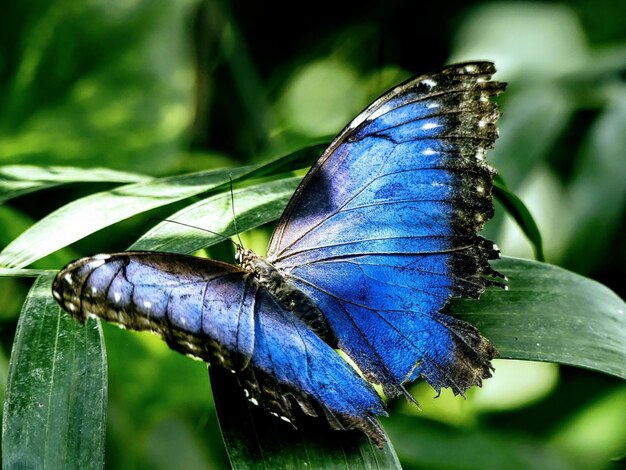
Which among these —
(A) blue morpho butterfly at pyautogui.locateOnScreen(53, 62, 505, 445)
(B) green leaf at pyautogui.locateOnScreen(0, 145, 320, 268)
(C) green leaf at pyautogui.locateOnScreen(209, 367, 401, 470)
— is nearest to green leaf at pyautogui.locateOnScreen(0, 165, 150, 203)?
(B) green leaf at pyautogui.locateOnScreen(0, 145, 320, 268)

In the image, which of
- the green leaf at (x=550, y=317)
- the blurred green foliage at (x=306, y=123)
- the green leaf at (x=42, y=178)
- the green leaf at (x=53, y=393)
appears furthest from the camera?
the blurred green foliage at (x=306, y=123)

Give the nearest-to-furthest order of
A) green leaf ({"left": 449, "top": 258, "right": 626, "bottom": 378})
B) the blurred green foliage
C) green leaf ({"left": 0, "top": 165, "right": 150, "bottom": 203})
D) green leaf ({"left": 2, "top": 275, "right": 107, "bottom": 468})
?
green leaf ({"left": 2, "top": 275, "right": 107, "bottom": 468})
green leaf ({"left": 449, "top": 258, "right": 626, "bottom": 378})
green leaf ({"left": 0, "top": 165, "right": 150, "bottom": 203})
the blurred green foliage

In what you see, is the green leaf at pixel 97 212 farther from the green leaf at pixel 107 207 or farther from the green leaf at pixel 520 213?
the green leaf at pixel 520 213

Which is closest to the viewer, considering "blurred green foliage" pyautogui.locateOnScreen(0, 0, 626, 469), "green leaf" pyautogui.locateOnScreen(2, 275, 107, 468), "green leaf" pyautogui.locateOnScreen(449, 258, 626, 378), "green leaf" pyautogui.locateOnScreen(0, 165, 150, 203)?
"green leaf" pyautogui.locateOnScreen(2, 275, 107, 468)

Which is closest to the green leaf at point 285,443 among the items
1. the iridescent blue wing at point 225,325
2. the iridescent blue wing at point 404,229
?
the iridescent blue wing at point 225,325

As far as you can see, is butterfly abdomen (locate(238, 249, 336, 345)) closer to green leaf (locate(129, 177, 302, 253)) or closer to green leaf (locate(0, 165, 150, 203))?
green leaf (locate(129, 177, 302, 253))
